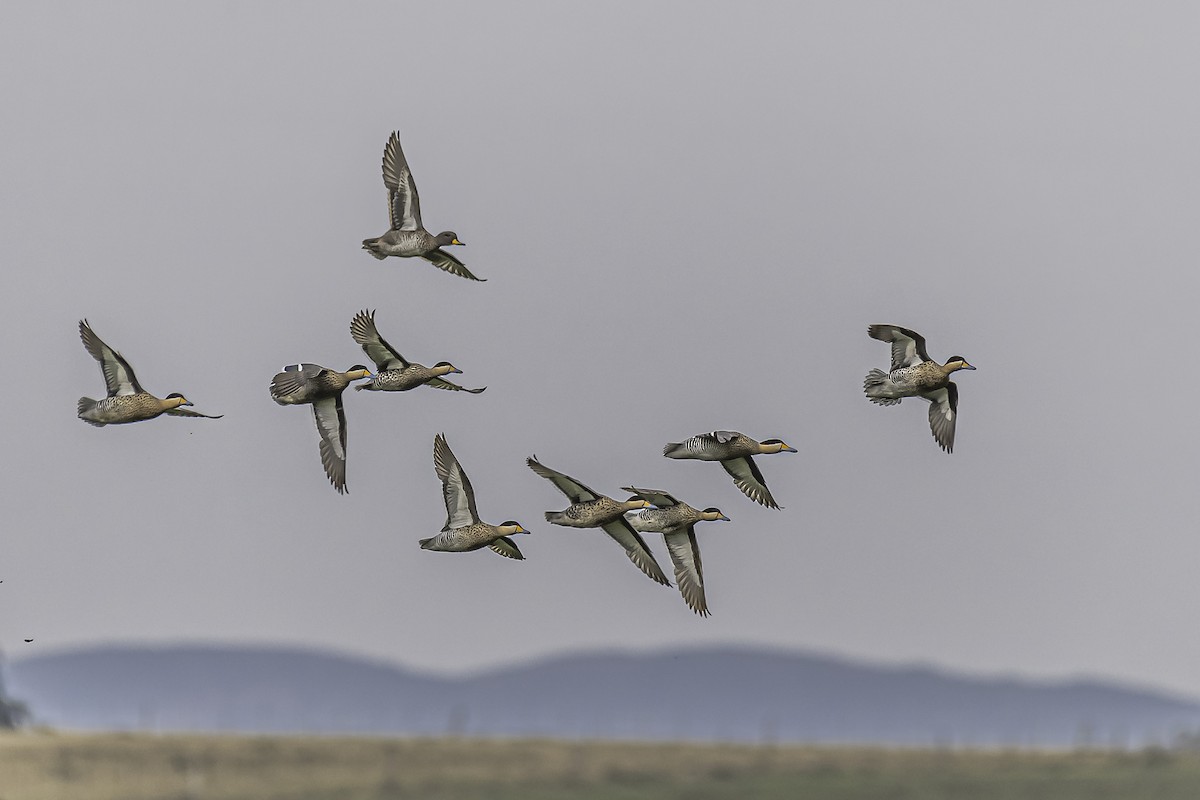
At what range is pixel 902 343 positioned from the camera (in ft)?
92.2

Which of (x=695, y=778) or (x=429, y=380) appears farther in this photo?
(x=695, y=778)

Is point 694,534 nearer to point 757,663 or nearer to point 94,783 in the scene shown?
point 94,783

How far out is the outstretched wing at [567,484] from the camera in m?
26.6

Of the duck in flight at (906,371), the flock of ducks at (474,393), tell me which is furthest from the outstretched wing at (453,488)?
the duck in flight at (906,371)

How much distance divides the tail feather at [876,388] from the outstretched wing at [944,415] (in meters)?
0.82

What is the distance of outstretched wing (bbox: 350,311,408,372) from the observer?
29.5m

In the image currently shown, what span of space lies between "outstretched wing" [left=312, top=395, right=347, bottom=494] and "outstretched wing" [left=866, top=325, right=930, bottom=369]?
25.9 feet

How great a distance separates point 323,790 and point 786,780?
11290mm

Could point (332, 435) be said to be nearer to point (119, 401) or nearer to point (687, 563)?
point (119, 401)

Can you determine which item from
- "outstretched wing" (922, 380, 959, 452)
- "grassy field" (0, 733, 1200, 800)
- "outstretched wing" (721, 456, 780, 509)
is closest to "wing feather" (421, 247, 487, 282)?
"outstretched wing" (721, 456, 780, 509)

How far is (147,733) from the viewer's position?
52875 mm

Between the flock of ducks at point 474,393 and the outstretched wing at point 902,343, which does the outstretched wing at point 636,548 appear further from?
the outstretched wing at point 902,343

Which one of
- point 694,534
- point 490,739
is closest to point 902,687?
point 490,739

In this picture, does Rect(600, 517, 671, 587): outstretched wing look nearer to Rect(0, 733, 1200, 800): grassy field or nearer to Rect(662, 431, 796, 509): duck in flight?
Rect(662, 431, 796, 509): duck in flight
